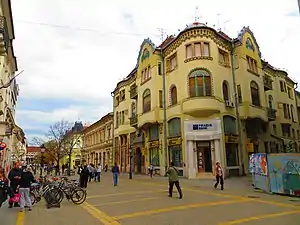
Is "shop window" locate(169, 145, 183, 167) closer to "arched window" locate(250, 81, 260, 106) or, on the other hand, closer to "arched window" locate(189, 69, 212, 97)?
"arched window" locate(189, 69, 212, 97)

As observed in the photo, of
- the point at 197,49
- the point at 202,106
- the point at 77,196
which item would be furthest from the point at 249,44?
the point at 77,196

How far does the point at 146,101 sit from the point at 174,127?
5.55 meters

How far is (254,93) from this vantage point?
30.4 m

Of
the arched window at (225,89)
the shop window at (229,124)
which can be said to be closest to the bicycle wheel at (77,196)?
the shop window at (229,124)

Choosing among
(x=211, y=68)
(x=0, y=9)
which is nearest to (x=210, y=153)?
(x=211, y=68)

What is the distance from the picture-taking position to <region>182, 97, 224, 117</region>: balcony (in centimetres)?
2570

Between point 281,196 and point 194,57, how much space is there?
638 inches

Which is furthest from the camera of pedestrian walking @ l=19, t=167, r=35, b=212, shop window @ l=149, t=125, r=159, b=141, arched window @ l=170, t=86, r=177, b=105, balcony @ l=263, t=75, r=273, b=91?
balcony @ l=263, t=75, r=273, b=91

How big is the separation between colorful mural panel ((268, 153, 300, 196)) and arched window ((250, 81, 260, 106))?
16.0 m

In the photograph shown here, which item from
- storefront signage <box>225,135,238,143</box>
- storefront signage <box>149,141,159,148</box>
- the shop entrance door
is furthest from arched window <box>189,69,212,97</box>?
storefront signage <box>149,141,159,148</box>

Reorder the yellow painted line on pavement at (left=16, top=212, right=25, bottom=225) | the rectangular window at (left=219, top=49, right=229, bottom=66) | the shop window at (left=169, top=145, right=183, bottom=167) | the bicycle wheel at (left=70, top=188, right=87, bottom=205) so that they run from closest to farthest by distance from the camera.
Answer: the yellow painted line on pavement at (left=16, top=212, right=25, bottom=225) → the bicycle wheel at (left=70, top=188, right=87, bottom=205) → the shop window at (left=169, top=145, right=183, bottom=167) → the rectangular window at (left=219, top=49, right=229, bottom=66)

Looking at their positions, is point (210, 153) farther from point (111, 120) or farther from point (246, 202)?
point (111, 120)

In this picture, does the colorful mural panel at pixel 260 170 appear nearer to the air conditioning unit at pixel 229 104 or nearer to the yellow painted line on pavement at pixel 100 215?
the yellow painted line on pavement at pixel 100 215

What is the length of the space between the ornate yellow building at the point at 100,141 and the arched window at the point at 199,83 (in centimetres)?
2286
